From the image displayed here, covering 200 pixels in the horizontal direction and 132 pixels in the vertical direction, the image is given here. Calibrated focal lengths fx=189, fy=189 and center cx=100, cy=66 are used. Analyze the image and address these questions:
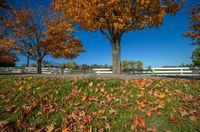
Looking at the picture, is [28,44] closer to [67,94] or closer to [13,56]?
[13,56]

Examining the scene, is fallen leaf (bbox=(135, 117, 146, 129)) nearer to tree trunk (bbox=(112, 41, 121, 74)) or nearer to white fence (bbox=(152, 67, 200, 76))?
tree trunk (bbox=(112, 41, 121, 74))

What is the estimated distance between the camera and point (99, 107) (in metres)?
5.10

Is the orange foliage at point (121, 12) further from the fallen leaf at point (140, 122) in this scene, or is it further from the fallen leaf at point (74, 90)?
the fallen leaf at point (140, 122)

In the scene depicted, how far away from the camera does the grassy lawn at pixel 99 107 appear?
418cm

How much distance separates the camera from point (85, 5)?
13461 millimetres

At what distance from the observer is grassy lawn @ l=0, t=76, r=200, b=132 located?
13.7 ft

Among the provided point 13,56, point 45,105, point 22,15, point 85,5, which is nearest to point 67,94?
point 45,105

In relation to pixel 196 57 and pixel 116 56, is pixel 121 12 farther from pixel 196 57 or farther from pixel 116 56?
pixel 196 57

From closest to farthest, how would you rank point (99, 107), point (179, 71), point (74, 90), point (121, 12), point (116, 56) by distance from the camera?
point (99, 107)
point (74, 90)
point (121, 12)
point (116, 56)
point (179, 71)

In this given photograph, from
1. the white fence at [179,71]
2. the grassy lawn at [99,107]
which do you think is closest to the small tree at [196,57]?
the white fence at [179,71]

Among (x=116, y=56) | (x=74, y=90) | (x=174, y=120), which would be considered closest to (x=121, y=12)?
(x=116, y=56)

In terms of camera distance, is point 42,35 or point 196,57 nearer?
point 42,35

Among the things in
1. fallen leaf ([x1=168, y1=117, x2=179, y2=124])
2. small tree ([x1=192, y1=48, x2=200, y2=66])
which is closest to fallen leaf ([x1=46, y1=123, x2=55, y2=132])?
fallen leaf ([x1=168, y1=117, x2=179, y2=124])

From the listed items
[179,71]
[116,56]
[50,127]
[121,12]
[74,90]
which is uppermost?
[121,12]
